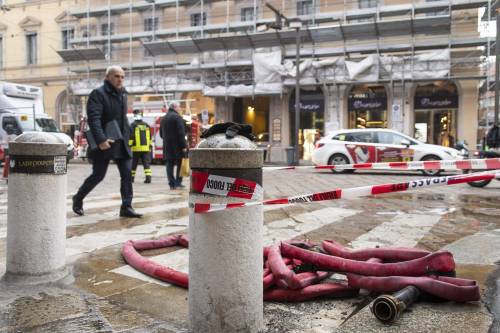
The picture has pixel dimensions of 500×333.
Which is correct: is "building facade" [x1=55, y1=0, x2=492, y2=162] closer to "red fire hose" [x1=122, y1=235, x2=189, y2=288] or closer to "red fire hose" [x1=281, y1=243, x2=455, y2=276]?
"red fire hose" [x1=122, y1=235, x2=189, y2=288]

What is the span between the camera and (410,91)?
81.9ft

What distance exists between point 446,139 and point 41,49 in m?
27.0

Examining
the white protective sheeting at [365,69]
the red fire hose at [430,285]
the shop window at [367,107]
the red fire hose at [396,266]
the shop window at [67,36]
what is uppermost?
the shop window at [67,36]

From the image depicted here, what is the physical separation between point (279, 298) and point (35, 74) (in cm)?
3657

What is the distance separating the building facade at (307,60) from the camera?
24.0m

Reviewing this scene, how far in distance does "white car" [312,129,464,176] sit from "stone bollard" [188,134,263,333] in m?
14.2

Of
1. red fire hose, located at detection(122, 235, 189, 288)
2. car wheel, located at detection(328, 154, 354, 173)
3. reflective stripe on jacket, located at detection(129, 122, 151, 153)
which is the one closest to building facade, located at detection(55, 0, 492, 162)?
car wheel, located at detection(328, 154, 354, 173)

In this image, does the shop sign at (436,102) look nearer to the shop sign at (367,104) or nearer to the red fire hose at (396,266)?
the shop sign at (367,104)

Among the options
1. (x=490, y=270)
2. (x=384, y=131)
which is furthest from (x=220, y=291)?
(x=384, y=131)

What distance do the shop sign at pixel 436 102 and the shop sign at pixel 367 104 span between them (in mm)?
1622

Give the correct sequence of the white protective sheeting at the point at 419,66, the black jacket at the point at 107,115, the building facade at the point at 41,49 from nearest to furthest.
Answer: the black jacket at the point at 107,115, the white protective sheeting at the point at 419,66, the building facade at the point at 41,49

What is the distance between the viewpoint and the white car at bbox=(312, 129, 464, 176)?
1639cm

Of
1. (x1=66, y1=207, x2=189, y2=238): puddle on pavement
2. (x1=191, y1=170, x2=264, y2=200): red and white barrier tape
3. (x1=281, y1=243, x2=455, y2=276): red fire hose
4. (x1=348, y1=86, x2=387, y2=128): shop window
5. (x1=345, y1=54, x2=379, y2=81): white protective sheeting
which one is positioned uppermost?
(x1=345, y1=54, x2=379, y2=81): white protective sheeting

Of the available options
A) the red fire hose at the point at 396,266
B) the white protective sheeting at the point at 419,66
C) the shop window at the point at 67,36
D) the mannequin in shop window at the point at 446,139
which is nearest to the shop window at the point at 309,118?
the white protective sheeting at the point at 419,66
